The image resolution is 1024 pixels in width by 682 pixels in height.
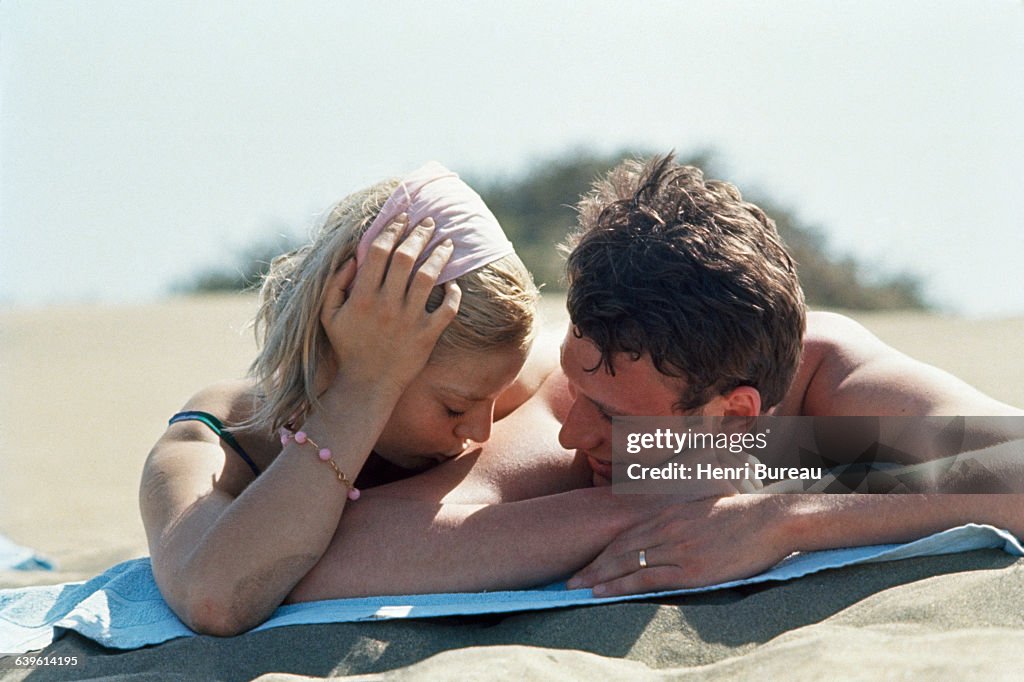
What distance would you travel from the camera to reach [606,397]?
Result: 316cm

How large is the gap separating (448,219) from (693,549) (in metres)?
1.16

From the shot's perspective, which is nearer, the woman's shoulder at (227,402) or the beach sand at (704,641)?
the beach sand at (704,641)

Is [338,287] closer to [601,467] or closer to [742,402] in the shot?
[601,467]

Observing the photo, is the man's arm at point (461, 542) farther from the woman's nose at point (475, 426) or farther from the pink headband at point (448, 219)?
the pink headband at point (448, 219)

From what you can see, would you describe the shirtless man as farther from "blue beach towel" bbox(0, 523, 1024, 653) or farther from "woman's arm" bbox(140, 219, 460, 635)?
"woman's arm" bbox(140, 219, 460, 635)

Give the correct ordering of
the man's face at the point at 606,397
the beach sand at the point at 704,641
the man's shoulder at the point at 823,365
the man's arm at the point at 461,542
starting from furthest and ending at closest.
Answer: the man's shoulder at the point at 823,365 → the man's face at the point at 606,397 → the man's arm at the point at 461,542 → the beach sand at the point at 704,641

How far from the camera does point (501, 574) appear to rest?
9.62 feet

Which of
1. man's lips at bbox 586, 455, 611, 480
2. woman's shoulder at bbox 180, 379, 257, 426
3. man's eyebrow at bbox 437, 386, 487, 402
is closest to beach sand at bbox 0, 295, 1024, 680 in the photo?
man's lips at bbox 586, 455, 611, 480

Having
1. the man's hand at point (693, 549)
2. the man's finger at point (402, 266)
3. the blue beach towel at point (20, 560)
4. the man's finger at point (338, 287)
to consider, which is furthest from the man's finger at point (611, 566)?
the blue beach towel at point (20, 560)

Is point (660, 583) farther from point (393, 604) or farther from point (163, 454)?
point (163, 454)

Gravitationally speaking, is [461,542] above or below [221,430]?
below

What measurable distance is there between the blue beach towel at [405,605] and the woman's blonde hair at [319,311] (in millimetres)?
595

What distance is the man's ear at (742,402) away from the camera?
322 centimetres

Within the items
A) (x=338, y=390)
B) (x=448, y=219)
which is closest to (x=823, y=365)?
(x=448, y=219)
